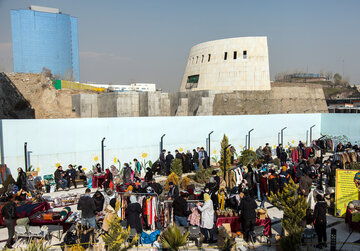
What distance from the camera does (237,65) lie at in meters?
30.5

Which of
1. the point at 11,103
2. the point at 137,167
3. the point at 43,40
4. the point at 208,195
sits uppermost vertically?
the point at 43,40

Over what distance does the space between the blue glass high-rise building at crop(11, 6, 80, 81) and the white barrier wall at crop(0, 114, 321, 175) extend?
57.6m

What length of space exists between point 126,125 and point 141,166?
2.44m

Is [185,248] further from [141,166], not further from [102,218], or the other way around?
[141,166]

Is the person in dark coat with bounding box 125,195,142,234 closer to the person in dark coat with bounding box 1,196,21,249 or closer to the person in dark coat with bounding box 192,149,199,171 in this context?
the person in dark coat with bounding box 1,196,21,249

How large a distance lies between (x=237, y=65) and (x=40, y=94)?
1803 centimetres

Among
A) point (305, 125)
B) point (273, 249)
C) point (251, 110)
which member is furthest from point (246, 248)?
point (251, 110)

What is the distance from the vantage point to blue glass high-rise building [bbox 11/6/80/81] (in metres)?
70.2

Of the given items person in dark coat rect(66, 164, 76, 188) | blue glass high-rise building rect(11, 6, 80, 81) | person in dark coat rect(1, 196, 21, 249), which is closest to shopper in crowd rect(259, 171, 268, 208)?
person in dark coat rect(1, 196, 21, 249)

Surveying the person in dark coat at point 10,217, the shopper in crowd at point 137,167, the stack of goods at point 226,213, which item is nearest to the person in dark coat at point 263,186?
the stack of goods at point 226,213

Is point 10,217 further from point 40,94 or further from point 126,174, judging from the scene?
point 40,94

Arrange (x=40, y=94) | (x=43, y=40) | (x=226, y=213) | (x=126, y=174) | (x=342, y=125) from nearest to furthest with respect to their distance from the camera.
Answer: (x=226, y=213), (x=126, y=174), (x=342, y=125), (x=40, y=94), (x=43, y=40)

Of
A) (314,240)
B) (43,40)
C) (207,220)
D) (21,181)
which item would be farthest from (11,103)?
(43,40)

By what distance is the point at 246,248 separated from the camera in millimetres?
8352
